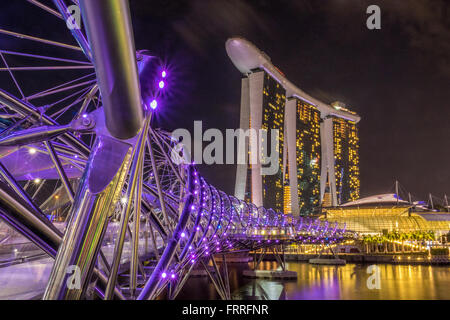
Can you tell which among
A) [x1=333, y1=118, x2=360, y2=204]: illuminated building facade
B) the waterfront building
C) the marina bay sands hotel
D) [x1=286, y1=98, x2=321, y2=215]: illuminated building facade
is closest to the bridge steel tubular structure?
Answer: the marina bay sands hotel

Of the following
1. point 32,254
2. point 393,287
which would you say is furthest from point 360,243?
point 32,254

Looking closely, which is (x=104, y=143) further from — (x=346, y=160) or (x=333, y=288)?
(x=346, y=160)

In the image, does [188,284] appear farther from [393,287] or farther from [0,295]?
[0,295]

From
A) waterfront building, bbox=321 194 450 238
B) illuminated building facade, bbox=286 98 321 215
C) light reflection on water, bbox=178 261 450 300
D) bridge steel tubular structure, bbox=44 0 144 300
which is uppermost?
illuminated building facade, bbox=286 98 321 215

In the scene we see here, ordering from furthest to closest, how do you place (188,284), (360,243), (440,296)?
1. (360,243)
2. (188,284)
3. (440,296)

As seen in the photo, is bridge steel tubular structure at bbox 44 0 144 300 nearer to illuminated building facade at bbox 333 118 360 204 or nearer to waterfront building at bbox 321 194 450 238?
waterfront building at bbox 321 194 450 238

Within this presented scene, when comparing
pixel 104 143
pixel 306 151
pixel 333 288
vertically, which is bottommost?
pixel 333 288

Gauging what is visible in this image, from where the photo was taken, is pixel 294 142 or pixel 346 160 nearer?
pixel 294 142

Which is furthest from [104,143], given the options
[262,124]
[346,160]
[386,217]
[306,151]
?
[346,160]
